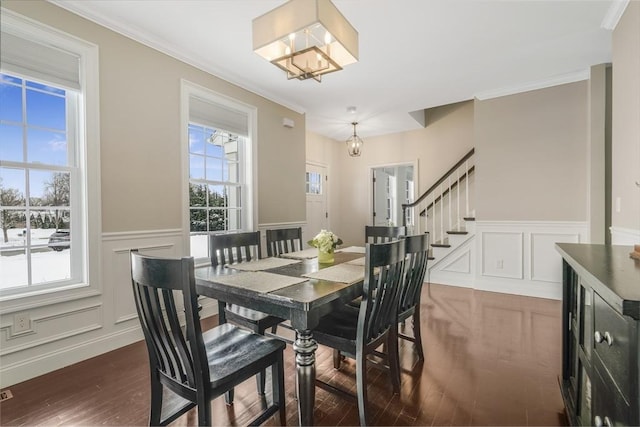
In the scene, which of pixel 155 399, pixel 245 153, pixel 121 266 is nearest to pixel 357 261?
pixel 155 399

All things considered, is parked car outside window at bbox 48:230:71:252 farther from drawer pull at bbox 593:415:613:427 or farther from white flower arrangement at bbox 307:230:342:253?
drawer pull at bbox 593:415:613:427

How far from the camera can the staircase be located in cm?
452

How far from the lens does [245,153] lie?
3.84 m

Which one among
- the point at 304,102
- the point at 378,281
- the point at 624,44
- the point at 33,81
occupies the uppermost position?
the point at 304,102

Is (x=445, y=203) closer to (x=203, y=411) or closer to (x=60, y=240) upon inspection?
(x=203, y=411)

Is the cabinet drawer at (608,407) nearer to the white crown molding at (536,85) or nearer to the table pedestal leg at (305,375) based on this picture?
the table pedestal leg at (305,375)

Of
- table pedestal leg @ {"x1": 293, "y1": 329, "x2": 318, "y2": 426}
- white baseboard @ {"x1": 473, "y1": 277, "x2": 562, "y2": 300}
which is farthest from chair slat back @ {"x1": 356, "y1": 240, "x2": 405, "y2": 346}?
white baseboard @ {"x1": 473, "y1": 277, "x2": 562, "y2": 300}

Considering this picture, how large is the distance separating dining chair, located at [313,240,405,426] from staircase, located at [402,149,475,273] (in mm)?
2682

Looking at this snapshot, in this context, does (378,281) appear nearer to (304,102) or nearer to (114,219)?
(114,219)

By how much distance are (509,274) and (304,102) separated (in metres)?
3.85

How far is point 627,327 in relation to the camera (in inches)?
31.5

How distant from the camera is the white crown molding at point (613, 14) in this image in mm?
2299

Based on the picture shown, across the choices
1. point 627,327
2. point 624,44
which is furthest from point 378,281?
point 624,44

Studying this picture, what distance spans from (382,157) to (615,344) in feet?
19.0
